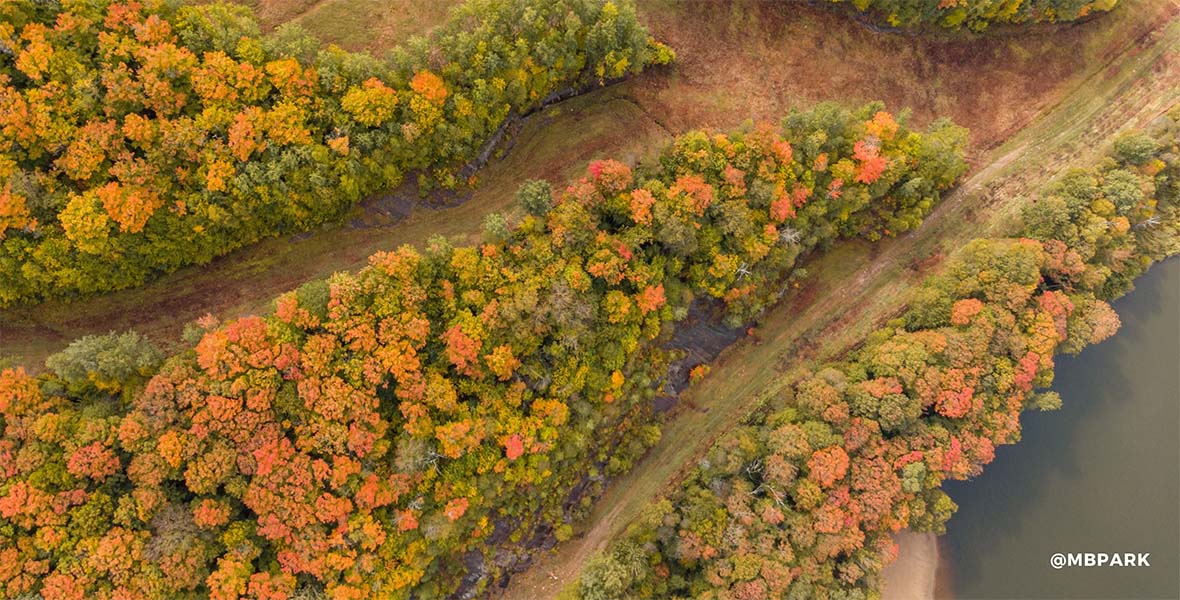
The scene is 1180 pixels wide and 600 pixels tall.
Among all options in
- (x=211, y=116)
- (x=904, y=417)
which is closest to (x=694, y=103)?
(x=904, y=417)

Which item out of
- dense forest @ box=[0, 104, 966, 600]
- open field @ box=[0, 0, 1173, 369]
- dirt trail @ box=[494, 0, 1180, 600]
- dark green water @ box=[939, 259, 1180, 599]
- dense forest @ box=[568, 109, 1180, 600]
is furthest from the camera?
dark green water @ box=[939, 259, 1180, 599]

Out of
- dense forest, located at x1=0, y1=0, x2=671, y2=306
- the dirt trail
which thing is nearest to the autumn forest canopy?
dense forest, located at x1=0, y1=0, x2=671, y2=306

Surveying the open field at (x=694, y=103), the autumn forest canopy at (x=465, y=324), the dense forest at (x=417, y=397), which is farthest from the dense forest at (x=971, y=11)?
the dense forest at (x=417, y=397)

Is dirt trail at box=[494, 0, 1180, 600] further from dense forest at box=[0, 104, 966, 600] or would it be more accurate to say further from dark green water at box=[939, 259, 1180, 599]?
dark green water at box=[939, 259, 1180, 599]

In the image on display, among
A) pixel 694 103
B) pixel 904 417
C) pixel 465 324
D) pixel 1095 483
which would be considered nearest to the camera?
pixel 465 324

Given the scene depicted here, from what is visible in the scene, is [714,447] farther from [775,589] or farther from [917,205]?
[917,205]

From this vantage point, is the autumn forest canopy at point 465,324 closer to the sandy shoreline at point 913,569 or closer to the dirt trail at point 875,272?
the dirt trail at point 875,272

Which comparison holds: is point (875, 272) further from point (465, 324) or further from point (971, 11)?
point (465, 324)

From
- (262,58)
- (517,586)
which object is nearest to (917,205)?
(517,586)
